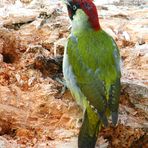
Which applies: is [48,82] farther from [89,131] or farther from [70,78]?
[89,131]

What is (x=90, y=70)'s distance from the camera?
16.8ft

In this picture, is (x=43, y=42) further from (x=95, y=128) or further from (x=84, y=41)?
(x=95, y=128)

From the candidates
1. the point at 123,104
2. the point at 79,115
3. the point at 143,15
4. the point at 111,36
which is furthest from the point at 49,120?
the point at 143,15

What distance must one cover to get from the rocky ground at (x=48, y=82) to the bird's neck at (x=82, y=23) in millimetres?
224

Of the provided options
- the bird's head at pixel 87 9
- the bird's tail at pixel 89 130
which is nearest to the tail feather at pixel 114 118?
the bird's tail at pixel 89 130

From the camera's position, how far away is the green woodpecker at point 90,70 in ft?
15.7

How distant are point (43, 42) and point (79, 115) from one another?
1027mm

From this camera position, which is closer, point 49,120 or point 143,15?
point 49,120

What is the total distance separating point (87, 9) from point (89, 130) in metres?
1.27

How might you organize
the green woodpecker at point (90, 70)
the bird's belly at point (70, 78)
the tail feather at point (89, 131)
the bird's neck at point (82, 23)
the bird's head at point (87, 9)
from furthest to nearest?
the bird's neck at point (82, 23)
the bird's head at point (87, 9)
the bird's belly at point (70, 78)
the green woodpecker at point (90, 70)
the tail feather at point (89, 131)

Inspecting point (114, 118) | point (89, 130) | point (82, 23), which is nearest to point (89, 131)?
point (89, 130)

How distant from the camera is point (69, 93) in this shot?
5.24m

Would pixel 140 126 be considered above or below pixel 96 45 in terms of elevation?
below

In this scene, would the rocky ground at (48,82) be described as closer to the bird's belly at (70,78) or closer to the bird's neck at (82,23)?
the bird's belly at (70,78)
